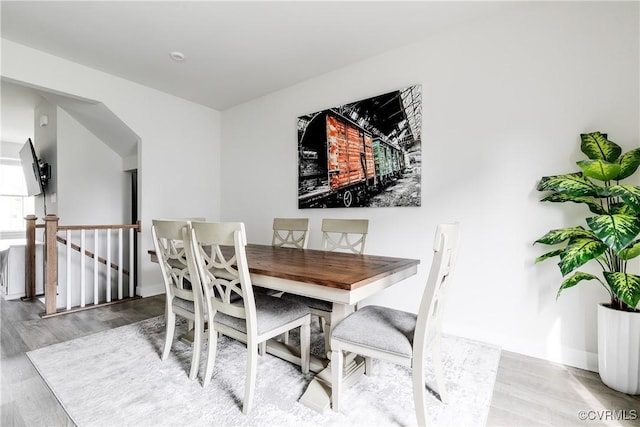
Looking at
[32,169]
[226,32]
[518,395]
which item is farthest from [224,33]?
[32,169]

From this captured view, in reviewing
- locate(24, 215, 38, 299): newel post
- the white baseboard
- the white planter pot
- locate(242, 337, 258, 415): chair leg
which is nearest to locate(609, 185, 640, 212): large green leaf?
the white planter pot

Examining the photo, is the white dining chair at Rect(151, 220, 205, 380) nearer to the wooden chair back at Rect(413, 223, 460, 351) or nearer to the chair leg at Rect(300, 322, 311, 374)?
the chair leg at Rect(300, 322, 311, 374)

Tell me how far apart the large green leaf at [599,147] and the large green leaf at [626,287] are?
2.42 feet

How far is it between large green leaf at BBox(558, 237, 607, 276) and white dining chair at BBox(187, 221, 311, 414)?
1530mm

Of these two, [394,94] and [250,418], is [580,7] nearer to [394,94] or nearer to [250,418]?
[394,94]

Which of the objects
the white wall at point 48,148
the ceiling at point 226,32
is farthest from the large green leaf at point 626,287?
the white wall at point 48,148

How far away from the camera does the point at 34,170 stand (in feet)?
14.3

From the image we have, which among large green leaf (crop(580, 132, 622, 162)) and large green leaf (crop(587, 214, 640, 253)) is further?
large green leaf (crop(580, 132, 622, 162))

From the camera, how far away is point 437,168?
8.72 feet

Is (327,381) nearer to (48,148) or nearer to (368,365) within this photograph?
(368,365)

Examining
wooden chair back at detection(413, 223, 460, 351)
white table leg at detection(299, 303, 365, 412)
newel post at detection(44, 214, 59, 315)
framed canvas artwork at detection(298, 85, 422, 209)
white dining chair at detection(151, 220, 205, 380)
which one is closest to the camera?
wooden chair back at detection(413, 223, 460, 351)

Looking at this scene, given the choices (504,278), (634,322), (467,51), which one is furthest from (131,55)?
(634,322)

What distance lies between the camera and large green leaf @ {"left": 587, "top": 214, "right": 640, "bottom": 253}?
4.81 feet

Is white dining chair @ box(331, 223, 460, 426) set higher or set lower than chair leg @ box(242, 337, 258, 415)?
higher
